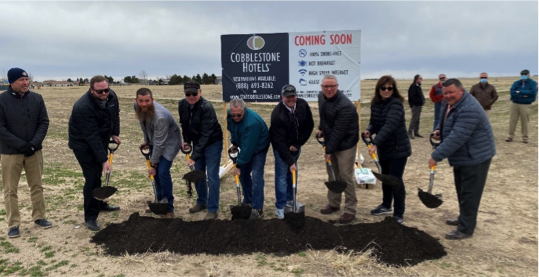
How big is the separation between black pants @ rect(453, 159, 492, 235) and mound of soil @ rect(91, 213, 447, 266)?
54 cm

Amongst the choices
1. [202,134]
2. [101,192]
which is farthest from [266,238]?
[101,192]

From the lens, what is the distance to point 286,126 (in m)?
5.37

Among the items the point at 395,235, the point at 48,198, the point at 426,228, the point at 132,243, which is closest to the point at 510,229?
the point at 426,228

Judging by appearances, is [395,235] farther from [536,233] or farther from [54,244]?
[54,244]

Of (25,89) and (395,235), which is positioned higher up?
(25,89)

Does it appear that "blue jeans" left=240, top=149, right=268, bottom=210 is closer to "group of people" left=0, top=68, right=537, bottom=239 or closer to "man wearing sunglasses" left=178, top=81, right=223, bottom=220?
"group of people" left=0, top=68, right=537, bottom=239

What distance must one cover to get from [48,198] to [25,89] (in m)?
2.48

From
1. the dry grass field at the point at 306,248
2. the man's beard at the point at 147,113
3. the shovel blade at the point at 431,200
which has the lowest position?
the dry grass field at the point at 306,248

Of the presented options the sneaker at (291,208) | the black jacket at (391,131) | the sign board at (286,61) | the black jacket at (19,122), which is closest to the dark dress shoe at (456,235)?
the black jacket at (391,131)

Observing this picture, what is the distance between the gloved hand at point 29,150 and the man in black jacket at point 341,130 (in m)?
3.94

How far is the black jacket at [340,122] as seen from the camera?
517 centimetres

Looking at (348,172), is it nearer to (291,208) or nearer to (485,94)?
(291,208)

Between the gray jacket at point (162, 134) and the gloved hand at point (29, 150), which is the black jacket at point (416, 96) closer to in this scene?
the gray jacket at point (162, 134)

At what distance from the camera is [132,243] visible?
4660mm
